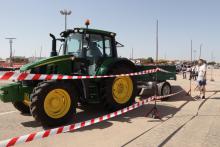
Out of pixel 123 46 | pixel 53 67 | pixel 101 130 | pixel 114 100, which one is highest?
pixel 123 46

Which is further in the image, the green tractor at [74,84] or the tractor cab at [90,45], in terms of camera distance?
the tractor cab at [90,45]

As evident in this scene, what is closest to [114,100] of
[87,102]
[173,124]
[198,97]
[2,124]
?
[87,102]

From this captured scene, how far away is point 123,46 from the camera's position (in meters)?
9.52

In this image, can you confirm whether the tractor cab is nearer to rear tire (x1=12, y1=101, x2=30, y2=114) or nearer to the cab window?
the cab window

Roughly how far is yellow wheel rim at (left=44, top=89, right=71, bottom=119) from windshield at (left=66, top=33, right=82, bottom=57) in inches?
66.9

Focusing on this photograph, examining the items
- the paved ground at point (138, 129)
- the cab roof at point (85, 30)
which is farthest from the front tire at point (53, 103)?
the cab roof at point (85, 30)

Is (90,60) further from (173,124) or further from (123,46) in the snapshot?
(173,124)

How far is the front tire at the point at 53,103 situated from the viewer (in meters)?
6.37

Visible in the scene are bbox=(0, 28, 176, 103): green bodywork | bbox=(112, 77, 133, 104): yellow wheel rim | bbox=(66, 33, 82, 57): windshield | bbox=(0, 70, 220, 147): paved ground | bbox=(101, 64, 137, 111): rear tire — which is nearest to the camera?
bbox=(0, 70, 220, 147): paved ground

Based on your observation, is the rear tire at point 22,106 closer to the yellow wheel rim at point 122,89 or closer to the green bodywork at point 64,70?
the green bodywork at point 64,70

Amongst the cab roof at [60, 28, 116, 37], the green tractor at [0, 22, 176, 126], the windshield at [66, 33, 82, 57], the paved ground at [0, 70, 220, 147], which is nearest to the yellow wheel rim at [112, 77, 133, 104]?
the green tractor at [0, 22, 176, 126]

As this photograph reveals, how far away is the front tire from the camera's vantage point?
6.37m

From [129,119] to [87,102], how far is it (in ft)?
4.12

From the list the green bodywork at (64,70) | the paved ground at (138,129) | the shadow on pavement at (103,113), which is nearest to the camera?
the paved ground at (138,129)
